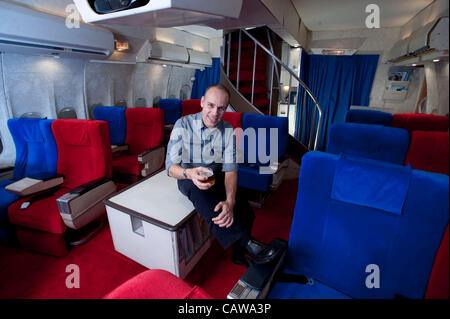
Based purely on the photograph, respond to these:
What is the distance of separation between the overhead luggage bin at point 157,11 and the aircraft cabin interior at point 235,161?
0.04 feet

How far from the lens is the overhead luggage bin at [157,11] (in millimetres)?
1238

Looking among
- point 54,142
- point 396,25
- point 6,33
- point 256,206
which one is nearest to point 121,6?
point 6,33

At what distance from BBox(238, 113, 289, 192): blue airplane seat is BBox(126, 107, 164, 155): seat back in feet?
4.09

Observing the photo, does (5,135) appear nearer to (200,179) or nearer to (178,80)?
(200,179)

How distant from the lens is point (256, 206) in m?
2.85

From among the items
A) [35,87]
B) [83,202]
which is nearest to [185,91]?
[35,87]

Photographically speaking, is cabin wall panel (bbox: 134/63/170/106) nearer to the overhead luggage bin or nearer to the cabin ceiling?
the cabin ceiling

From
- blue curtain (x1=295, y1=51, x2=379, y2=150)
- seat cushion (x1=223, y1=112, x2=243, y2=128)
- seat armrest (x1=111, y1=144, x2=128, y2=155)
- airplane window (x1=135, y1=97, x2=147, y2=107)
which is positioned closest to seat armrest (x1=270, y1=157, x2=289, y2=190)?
blue curtain (x1=295, y1=51, x2=379, y2=150)

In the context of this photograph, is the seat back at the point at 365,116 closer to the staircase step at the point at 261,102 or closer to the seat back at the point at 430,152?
the seat back at the point at 430,152

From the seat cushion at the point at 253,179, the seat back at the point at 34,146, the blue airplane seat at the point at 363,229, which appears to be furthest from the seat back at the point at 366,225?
the seat back at the point at 34,146

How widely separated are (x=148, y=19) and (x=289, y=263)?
1.78m

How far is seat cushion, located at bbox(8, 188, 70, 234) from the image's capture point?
176cm

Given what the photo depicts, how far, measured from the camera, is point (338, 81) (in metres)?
2.35

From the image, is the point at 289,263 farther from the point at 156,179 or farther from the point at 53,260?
the point at 53,260
